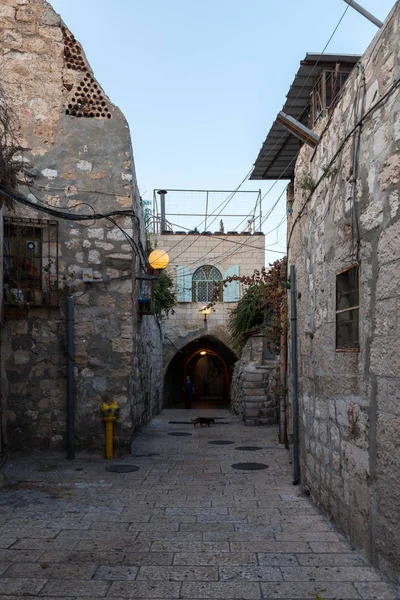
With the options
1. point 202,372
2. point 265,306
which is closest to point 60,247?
point 265,306

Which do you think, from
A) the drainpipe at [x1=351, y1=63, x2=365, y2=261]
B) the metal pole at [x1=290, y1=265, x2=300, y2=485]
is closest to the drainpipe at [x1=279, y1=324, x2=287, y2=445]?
the metal pole at [x1=290, y1=265, x2=300, y2=485]

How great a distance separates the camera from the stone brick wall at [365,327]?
312 cm

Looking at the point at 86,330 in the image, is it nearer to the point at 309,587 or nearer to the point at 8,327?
the point at 8,327

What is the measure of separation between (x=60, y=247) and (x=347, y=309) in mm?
4877

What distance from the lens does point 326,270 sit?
4.68 metres

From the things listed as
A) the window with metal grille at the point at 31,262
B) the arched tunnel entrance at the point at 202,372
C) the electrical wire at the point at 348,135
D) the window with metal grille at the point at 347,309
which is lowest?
the arched tunnel entrance at the point at 202,372

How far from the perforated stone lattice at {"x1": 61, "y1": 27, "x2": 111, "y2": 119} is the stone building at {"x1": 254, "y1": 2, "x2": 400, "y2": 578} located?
381 centimetres

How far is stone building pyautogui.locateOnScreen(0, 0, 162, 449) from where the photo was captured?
24.8ft

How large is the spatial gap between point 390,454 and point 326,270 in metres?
1.92

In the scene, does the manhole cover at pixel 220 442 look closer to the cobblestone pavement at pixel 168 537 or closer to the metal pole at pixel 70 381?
the cobblestone pavement at pixel 168 537

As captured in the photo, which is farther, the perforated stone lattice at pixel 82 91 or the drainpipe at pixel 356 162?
the perforated stone lattice at pixel 82 91

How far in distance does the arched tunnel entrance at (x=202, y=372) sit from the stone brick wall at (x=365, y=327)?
16.3 metres

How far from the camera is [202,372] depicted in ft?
103

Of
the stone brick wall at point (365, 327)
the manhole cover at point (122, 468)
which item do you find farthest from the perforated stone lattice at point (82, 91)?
the manhole cover at point (122, 468)
